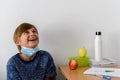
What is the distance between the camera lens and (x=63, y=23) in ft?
5.80

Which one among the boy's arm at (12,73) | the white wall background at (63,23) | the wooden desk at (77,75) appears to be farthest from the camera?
the white wall background at (63,23)

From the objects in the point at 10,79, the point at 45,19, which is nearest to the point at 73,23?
the point at 45,19

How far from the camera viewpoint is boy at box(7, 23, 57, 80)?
1472mm

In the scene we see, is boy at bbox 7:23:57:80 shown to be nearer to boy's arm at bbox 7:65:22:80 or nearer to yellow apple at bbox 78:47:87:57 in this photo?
boy's arm at bbox 7:65:22:80

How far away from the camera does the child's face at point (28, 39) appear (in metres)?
1.50

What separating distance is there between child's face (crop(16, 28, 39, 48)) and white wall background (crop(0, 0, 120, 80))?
186 millimetres

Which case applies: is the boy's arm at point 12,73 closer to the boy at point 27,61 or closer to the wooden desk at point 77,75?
the boy at point 27,61

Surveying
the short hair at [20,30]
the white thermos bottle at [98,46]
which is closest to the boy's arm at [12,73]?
the short hair at [20,30]

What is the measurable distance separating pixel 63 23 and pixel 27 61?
18.3 inches

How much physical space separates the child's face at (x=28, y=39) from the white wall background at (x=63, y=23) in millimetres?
186

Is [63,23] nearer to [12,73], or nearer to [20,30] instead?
[20,30]

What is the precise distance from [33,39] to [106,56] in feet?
2.35

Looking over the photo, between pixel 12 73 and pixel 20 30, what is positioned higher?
pixel 20 30

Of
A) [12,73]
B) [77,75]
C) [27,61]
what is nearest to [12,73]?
[12,73]
